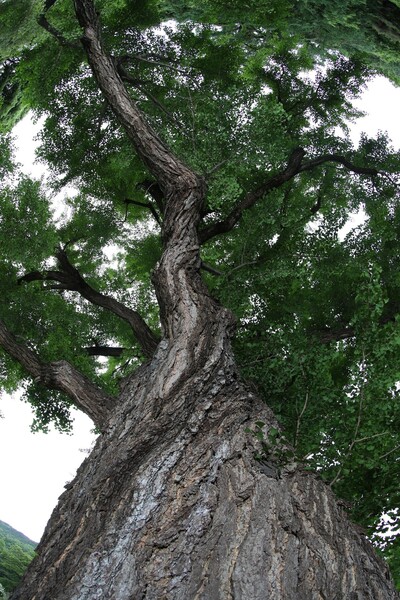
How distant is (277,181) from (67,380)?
7674 mm

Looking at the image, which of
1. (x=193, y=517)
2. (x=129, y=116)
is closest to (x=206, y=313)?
(x=193, y=517)

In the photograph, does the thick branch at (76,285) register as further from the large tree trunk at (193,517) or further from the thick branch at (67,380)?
the large tree trunk at (193,517)

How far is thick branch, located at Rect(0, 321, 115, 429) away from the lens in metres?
6.65

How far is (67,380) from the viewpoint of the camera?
716 cm

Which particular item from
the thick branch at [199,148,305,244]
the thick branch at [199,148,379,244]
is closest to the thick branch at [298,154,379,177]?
the thick branch at [199,148,379,244]

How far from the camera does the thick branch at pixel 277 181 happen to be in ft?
37.1

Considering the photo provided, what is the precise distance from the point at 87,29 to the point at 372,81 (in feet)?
28.7

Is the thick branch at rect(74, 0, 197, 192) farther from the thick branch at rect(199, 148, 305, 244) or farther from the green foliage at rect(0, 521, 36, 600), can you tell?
the green foliage at rect(0, 521, 36, 600)

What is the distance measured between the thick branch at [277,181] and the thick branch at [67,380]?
4.67 m

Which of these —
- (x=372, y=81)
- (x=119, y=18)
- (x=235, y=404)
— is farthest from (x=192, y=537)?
(x=372, y=81)

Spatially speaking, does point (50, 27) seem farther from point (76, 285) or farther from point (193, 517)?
point (193, 517)

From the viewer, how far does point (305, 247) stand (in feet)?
34.1

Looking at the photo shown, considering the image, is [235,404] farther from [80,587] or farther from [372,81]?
[372,81]

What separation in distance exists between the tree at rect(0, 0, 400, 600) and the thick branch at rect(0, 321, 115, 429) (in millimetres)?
37
